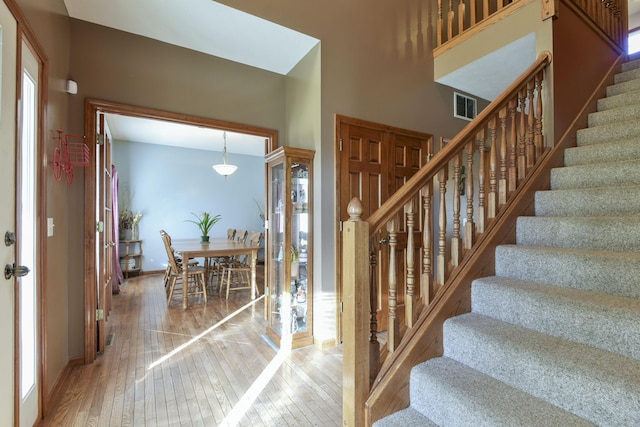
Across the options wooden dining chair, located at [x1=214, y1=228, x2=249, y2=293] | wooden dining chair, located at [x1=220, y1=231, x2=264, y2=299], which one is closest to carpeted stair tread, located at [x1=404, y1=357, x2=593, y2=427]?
wooden dining chair, located at [x1=220, y1=231, x2=264, y2=299]

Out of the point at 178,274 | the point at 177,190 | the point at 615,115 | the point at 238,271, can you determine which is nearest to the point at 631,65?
the point at 615,115

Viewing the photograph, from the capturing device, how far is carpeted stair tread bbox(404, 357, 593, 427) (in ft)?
3.50

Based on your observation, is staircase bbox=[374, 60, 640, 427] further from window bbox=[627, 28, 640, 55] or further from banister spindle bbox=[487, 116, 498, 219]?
window bbox=[627, 28, 640, 55]

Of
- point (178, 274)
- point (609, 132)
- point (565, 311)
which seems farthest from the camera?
point (178, 274)

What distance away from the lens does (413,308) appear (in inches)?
60.4

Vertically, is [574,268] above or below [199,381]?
above

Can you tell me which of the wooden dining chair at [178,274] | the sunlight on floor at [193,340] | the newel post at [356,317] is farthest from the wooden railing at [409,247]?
the wooden dining chair at [178,274]

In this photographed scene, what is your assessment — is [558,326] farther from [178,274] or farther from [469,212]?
[178,274]

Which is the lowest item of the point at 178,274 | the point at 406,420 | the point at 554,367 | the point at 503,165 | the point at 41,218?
the point at 406,420

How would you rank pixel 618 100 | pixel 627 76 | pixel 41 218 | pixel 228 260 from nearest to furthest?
pixel 41 218 → pixel 618 100 → pixel 627 76 → pixel 228 260

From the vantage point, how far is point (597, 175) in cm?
193

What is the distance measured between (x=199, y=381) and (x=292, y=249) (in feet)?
4.21

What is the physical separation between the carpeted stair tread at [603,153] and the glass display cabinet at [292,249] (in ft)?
6.75

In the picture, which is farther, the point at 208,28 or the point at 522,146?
the point at 208,28
